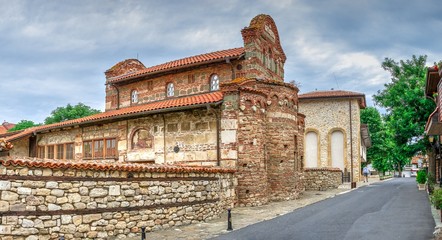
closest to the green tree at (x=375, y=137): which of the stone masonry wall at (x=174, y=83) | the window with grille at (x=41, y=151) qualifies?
the stone masonry wall at (x=174, y=83)

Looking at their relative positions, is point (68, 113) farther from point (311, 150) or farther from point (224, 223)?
point (224, 223)

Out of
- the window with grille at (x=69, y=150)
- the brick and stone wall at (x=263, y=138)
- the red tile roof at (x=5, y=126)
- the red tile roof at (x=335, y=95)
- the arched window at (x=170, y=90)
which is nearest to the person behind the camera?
the brick and stone wall at (x=263, y=138)

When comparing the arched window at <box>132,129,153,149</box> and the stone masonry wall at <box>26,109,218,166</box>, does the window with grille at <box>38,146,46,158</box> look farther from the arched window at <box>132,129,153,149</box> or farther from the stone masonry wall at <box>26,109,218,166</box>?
the arched window at <box>132,129,153,149</box>

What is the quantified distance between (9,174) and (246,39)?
49.6ft

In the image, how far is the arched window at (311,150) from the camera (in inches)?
1545

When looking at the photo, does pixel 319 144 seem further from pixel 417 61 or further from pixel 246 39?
pixel 246 39

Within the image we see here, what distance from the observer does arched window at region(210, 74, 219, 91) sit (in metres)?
23.3

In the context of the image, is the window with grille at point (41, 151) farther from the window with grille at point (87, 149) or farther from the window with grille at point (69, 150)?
the window with grille at point (87, 149)

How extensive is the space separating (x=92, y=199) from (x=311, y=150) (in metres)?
31.2

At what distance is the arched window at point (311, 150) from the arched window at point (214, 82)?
1902 cm

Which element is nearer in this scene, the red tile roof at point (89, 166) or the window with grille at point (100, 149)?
the red tile roof at point (89, 166)

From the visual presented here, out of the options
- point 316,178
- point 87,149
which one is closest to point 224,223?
point 87,149

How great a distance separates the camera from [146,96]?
2605 centimetres

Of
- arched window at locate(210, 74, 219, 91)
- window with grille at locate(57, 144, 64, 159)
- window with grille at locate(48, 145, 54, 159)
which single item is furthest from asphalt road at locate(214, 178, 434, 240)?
window with grille at locate(48, 145, 54, 159)
